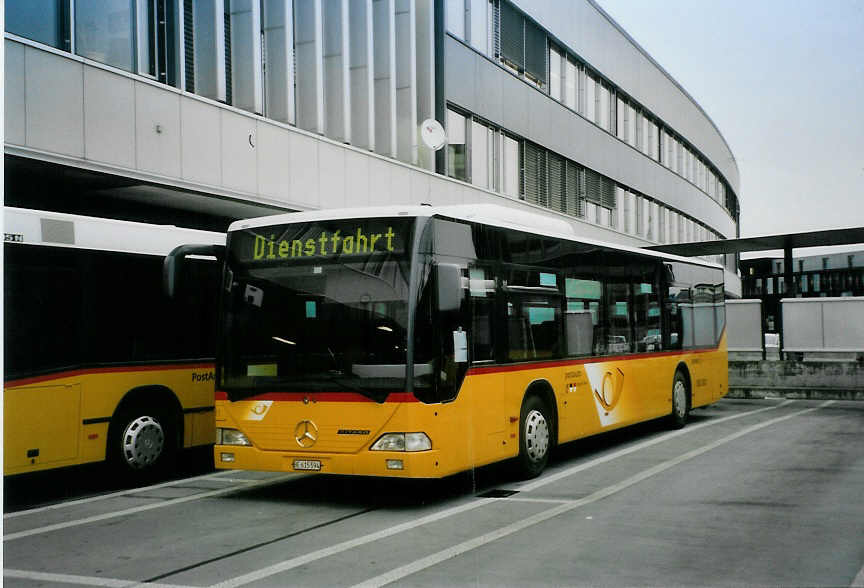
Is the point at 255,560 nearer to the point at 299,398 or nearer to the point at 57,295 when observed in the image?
the point at 299,398

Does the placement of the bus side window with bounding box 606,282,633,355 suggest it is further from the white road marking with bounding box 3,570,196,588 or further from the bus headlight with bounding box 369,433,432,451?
the white road marking with bounding box 3,570,196,588

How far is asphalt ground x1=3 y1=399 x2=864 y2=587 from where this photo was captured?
22.2 feet

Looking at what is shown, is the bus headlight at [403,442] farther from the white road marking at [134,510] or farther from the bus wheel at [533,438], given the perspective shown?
the white road marking at [134,510]

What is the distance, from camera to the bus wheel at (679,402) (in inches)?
656

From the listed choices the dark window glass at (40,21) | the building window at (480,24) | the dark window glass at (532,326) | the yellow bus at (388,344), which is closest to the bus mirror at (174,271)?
the yellow bus at (388,344)

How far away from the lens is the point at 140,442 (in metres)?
11.6

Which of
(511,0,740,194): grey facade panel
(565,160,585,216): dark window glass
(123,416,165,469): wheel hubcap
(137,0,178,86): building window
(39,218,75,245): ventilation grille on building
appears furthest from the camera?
(565,160,585,216): dark window glass

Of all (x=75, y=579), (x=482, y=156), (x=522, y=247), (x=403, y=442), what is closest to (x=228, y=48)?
(x=522, y=247)

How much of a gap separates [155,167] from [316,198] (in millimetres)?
4697

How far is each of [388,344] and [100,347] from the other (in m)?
3.70

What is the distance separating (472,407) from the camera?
32.4 feet

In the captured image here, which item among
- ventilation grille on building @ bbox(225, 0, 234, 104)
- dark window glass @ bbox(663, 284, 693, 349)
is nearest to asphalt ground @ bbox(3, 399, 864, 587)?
dark window glass @ bbox(663, 284, 693, 349)

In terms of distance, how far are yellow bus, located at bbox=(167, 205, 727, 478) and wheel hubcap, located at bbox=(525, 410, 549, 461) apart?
26 millimetres

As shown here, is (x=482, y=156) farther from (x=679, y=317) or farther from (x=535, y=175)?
(x=679, y=317)
